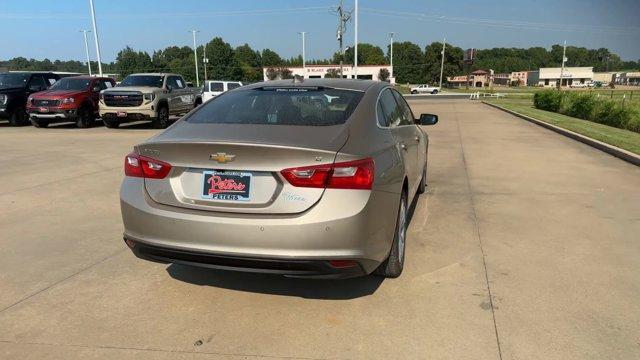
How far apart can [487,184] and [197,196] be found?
5541 millimetres

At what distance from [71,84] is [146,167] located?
16.2 meters

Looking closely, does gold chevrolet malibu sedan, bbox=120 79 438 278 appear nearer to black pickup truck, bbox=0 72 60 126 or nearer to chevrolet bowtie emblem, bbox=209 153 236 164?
chevrolet bowtie emblem, bbox=209 153 236 164

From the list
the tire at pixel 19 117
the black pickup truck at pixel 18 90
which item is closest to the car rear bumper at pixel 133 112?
the black pickup truck at pixel 18 90

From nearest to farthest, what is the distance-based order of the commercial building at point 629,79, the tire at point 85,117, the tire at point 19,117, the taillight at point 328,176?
the taillight at point 328,176 → the tire at point 85,117 → the tire at point 19,117 → the commercial building at point 629,79

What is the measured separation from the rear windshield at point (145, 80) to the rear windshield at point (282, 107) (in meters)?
13.6

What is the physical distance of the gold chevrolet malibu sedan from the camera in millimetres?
2953

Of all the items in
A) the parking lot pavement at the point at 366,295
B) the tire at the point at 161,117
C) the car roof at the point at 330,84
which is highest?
the car roof at the point at 330,84

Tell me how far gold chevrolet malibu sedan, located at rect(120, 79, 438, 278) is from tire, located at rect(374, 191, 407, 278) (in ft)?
0.96

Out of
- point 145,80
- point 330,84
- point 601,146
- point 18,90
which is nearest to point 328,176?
point 330,84

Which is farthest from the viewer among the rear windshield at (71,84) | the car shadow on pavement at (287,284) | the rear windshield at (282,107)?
the rear windshield at (71,84)

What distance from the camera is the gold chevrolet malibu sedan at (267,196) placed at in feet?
9.69

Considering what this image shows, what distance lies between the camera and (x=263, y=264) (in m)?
3.02

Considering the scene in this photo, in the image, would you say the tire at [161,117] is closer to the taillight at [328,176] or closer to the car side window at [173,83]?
the car side window at [173,83]

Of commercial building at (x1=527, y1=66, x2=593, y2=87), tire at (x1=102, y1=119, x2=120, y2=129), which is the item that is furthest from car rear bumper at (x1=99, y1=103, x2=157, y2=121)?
commercial building at (x1=527, y1=66, x2=593, y2=87)
